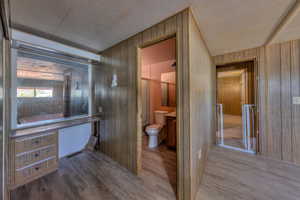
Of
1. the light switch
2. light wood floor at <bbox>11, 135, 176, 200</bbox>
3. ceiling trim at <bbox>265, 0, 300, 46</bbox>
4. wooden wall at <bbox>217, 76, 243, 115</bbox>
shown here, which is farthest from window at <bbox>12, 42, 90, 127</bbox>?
wooden wall at <bbox>217, 76, 243, 115</bbox>

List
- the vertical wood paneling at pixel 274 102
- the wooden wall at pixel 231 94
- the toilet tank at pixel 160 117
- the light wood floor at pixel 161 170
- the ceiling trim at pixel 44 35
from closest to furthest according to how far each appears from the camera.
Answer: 1. the light wood floor at pixel 161 170
2. the ceiling trim at pixel 44 35
3. the vertical wood paneling at pixel 274 102
4. the toilet tank at pixel 160 117
5. the wooden wall at pixel 231 94

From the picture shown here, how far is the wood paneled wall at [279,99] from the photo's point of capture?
2.10 metres

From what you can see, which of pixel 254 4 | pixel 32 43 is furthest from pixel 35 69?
pixel 254 4

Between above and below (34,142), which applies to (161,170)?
below

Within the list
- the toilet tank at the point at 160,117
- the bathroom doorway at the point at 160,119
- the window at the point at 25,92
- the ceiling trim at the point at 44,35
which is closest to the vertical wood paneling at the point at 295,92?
the bathroom doorway at the point at 160,119

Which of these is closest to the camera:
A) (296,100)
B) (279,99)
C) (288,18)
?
(288,18)

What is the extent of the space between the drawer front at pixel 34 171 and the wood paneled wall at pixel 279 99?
4.22 metres

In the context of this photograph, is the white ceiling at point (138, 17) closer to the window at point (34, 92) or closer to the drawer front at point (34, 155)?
the window at point (34, 92)

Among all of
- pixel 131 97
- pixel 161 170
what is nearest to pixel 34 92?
pixel 131 97

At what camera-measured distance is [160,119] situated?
3.30 meters

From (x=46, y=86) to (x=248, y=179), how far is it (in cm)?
397

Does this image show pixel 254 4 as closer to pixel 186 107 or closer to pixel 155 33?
pixel 155 33

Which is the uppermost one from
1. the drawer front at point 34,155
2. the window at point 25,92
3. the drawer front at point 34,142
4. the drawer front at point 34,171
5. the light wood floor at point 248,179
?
the window at point 25,92

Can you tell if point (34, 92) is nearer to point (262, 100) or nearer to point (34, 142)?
point (34, 142)
